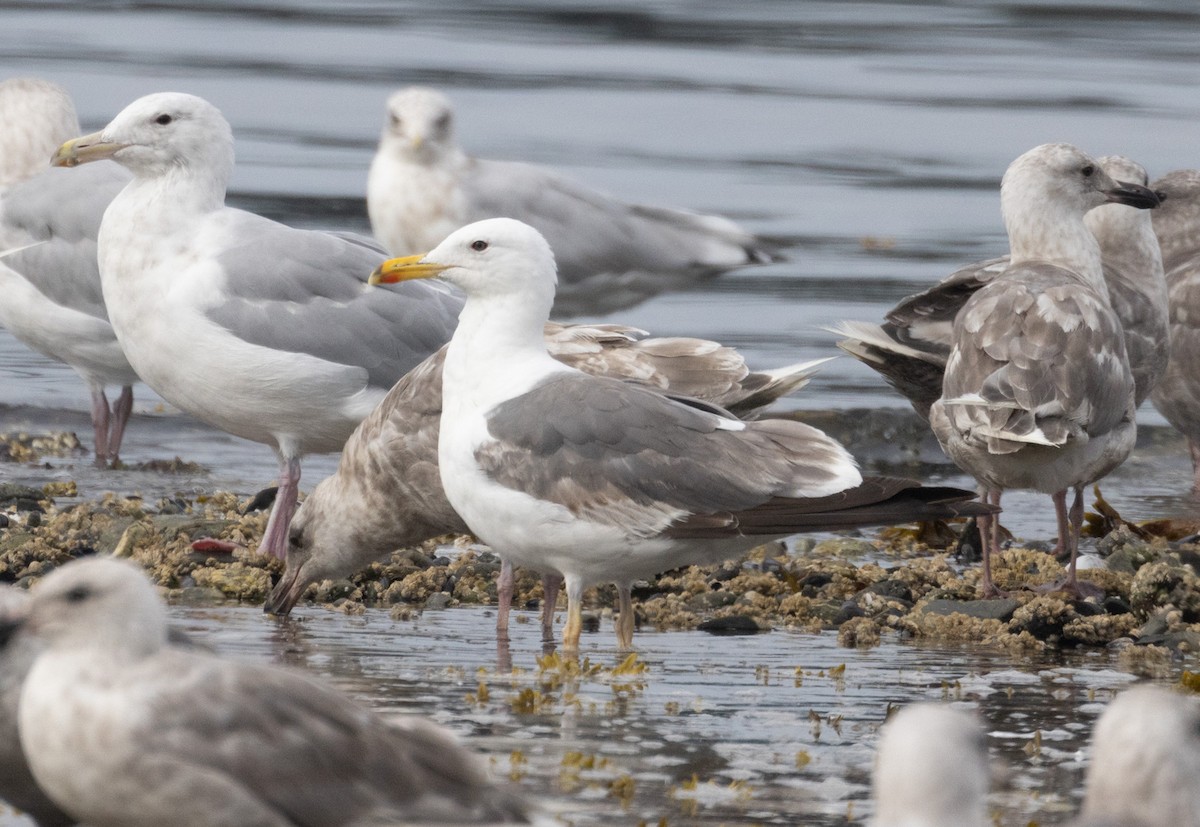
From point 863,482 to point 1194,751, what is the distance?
10.4ft

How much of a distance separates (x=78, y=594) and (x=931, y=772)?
1.71 metres

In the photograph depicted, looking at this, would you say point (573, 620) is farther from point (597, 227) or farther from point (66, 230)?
point (597, 227)

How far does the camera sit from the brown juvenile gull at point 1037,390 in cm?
805

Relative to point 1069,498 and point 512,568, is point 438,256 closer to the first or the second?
point 512,568

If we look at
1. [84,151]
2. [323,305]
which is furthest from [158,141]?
[323,305]

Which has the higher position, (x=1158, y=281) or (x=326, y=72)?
(x=326, y=72)

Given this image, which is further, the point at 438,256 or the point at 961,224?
the point at 961,224

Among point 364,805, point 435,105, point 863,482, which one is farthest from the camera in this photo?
point 435,105

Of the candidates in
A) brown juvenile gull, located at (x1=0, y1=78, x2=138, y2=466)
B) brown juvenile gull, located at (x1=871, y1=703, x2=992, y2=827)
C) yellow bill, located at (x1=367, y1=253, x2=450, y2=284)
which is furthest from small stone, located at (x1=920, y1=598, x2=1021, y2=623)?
brown juvenile gull, located at (x1=0, y1=78, x2=138, y2=466)

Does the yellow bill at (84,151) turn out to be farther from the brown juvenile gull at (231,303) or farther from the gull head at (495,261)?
the gull head at (495,261)

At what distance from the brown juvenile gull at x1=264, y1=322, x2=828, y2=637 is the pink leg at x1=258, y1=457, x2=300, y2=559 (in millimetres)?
524

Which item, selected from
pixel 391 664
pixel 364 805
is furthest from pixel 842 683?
pixel 364 805

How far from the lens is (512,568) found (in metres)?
7.53

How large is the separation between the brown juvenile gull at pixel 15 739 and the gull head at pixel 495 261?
9.85ft
